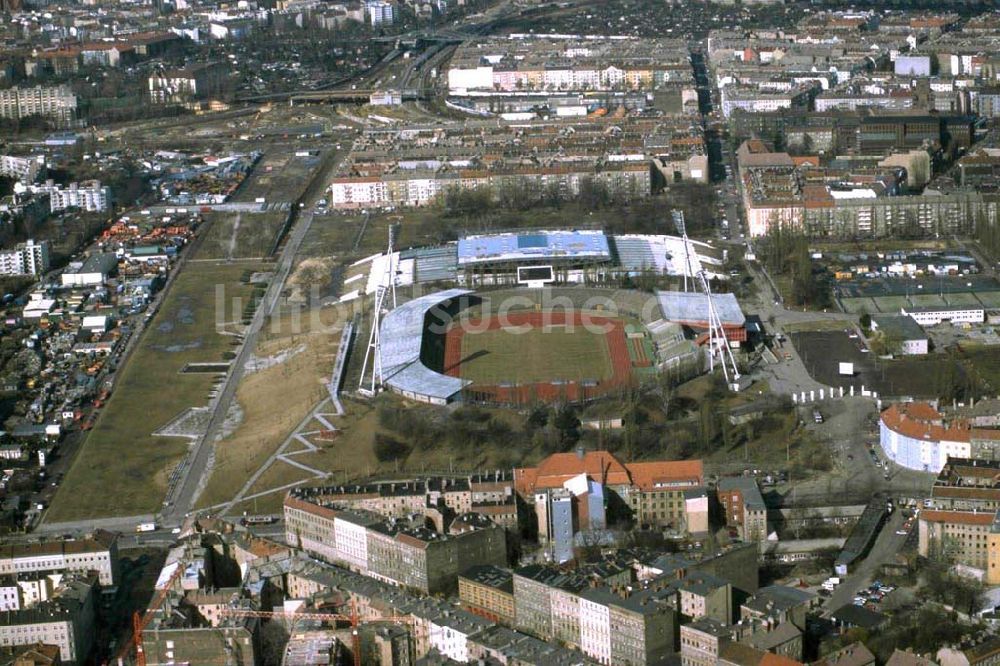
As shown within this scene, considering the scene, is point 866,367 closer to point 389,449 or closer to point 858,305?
point 858,305

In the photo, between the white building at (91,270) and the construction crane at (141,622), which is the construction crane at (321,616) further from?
the white building at (91,270)

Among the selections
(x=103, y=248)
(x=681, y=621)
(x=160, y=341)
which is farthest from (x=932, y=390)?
(x=103, y=248)

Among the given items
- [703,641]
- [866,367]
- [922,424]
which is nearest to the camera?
[703,641]

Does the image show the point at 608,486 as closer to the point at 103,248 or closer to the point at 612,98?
the point at 103,248

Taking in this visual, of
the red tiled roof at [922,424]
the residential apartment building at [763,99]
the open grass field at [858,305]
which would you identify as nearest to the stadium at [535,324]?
the open grass field at [858,305]

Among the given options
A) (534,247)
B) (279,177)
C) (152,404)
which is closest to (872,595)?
(152,404)
